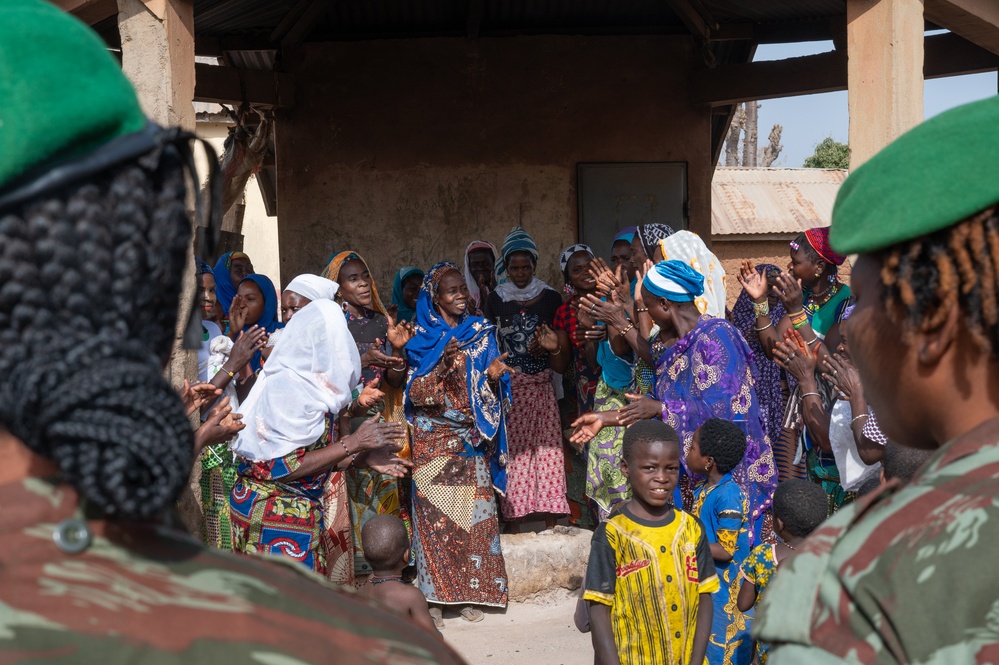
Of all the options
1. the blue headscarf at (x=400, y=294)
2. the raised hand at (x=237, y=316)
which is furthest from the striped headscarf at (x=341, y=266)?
the blue headscarf at (x=400, y=294)

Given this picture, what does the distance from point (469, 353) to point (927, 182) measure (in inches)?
193

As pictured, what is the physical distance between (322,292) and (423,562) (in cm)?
A: 173

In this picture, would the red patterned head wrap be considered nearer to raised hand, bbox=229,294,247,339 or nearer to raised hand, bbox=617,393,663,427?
raised hand, bbox=617,393,663,427

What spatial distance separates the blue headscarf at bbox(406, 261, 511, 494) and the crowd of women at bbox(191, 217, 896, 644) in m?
0.01

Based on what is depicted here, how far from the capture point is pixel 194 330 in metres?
1.35

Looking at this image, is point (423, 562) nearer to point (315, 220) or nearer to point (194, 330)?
point (315, 220)

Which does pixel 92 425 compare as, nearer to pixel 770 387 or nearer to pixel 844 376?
pixel 844 376

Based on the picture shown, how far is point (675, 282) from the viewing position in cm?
495

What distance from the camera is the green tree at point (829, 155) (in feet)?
85.2

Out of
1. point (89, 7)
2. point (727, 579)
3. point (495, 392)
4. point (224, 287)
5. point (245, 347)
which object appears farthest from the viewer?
point (224, 287)

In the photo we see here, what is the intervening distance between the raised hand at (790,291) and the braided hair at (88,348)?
15.3ft

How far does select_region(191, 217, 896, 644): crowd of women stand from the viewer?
4527mm

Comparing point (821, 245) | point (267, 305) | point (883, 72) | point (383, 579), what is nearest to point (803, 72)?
point (821, 245)

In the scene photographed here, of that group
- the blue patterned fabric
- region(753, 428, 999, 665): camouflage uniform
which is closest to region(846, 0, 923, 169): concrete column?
the blue patterned fabric
